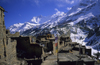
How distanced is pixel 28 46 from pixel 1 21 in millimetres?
9279

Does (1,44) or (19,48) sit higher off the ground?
(1,44)

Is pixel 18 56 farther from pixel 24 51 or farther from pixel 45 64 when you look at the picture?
pixel 45 64

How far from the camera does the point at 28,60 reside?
21.1 m

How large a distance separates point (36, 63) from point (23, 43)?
23.2 feet

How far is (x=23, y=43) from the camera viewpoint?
81.5ft

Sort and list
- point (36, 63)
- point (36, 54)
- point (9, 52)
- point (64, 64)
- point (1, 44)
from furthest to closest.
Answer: point (36, 54) → point (36, 63) → point (9, 52) → point (1, 44) → point (64, 64)

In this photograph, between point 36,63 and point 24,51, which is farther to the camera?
point 24,51

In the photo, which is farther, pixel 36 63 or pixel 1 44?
pixel 36 63

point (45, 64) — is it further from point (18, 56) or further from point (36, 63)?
point (18, 56)

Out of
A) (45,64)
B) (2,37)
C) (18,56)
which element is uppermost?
(2,37)

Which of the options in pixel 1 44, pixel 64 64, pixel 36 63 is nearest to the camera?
pixel 64 64

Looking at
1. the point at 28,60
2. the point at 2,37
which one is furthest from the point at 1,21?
the point at 28,60

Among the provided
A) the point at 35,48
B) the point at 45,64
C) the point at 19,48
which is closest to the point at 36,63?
the point at 35,48

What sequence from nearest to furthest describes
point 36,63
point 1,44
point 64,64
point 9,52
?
point 64,64 < point 1,44 < point 9,52 < point 36,63
